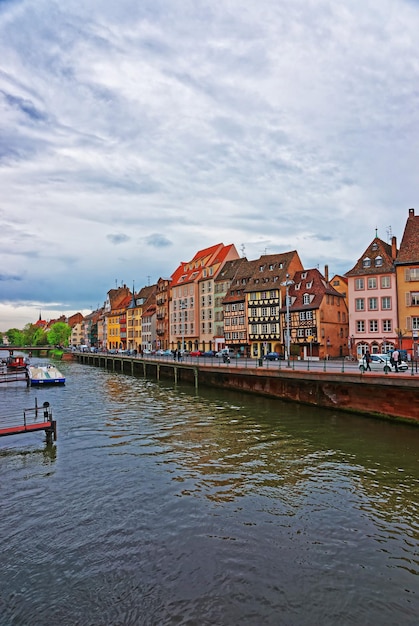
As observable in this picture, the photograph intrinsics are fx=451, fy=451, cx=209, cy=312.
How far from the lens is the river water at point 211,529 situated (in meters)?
7.97

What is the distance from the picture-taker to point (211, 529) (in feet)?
36.0

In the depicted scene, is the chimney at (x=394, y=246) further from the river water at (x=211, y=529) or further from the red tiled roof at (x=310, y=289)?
the river water at (x=211, y=529)

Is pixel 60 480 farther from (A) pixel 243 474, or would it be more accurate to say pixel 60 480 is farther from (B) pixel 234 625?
(B) pixel 234 625

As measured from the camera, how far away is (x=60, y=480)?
1462 centimetres

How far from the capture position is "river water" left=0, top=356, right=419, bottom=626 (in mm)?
7973

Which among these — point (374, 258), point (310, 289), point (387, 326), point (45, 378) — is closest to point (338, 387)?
point (387, 326)

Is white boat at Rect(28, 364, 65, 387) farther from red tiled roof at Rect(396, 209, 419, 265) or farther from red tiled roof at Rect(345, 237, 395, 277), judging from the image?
red tiled roof at Rect(396, 209, 419, 265)

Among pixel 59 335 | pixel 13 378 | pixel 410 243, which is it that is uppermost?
pixel 410 243

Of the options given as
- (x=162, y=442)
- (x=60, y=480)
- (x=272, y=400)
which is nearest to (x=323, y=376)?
(x=272, y=400)

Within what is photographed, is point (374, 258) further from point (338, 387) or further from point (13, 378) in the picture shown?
point (13, 378)

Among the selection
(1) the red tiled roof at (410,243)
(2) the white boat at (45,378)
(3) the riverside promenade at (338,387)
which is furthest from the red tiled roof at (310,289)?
(2) the white boat at (45,378)

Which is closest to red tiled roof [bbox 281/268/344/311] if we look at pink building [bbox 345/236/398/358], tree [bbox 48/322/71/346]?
pink building [bbox 345/236/398/358]

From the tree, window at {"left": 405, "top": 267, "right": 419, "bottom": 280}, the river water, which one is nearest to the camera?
the river water

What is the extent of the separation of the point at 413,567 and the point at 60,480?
1050cm
